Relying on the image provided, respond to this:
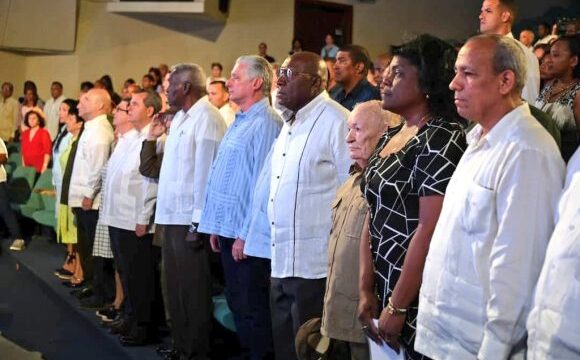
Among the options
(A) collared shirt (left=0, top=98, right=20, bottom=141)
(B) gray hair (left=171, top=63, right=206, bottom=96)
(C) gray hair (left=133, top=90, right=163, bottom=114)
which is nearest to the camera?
(B) gray hair (left=171, top=63, right=206, bottom=96)

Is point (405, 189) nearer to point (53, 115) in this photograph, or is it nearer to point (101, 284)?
point (101, 284)

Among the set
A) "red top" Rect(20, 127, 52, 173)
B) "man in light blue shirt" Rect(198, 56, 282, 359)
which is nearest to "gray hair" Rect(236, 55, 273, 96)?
"man in light blue shirt" Rect(198, 56, 282, 359)

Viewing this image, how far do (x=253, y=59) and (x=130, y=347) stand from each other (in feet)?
6.21

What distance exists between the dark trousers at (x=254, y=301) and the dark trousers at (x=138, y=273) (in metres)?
1.09

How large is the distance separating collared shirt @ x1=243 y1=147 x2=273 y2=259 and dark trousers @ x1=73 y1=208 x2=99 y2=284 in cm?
223

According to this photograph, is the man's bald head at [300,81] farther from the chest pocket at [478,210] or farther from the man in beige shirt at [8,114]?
the man in beige shirt at [8,114]

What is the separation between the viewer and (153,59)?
12.5 m

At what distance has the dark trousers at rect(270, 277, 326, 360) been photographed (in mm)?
2953

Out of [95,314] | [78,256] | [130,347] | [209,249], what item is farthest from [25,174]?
[209,249]

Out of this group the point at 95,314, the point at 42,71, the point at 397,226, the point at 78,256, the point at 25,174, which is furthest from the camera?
the point at 42,71

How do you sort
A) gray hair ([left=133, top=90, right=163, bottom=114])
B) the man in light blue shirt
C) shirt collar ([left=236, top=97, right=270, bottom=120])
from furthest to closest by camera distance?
gray hair ([left=133, top=90, right=163, bottom=114]) < shirt collar ([left=236, top=97, right=270, bottom=120]) < the man in light blue shirt

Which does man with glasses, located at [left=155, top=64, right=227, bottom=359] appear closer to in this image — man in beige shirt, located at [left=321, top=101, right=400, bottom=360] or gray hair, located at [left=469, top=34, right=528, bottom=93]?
man in beige shirt, located at [left=321, top=101, right=400, bottom=360]

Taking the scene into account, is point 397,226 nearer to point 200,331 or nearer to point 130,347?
point 200,331

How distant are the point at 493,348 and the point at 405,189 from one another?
59cm
